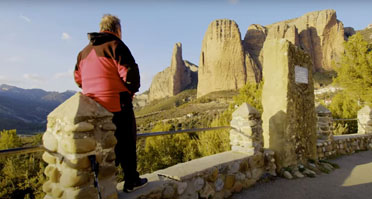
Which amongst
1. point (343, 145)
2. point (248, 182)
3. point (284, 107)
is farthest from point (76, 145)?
point (343, 145)

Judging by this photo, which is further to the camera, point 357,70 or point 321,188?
Answer: point 357,70

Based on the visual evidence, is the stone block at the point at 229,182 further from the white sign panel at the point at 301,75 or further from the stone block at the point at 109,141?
the white sign panel at the point at 301,75

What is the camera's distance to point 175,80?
74812 mm

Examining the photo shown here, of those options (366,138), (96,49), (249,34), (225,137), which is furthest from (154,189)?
(249,34)

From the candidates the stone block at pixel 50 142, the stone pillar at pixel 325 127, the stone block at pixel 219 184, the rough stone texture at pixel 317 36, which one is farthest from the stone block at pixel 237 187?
the rough stone texture at pixel 317 36

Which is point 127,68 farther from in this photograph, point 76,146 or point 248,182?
point 248,182

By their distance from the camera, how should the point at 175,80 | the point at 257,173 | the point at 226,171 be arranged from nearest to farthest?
the point at 226,171 < the point at 257,173 < the point at 175,80

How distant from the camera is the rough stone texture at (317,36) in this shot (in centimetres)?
5750

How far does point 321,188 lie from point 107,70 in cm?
412

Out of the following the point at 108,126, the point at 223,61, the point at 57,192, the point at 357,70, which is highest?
the point at 223,61

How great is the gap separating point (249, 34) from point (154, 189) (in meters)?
71.0

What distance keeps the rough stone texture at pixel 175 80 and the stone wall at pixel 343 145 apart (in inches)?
2663

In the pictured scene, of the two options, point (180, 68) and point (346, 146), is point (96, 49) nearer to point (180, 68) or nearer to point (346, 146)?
point (346, 146)

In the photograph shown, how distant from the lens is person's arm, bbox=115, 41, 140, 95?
1.76 m
